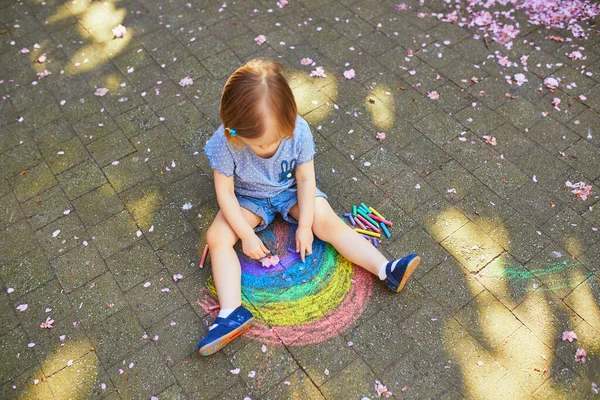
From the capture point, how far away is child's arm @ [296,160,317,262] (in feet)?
9.71

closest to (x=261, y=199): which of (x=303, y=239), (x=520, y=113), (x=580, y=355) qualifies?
(x=303, y=239)

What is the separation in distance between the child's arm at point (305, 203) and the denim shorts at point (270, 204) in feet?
0.33

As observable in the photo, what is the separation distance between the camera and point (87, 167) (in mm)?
3643

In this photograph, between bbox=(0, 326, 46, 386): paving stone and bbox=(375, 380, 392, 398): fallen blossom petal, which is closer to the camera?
bbox=(375, 380, 392, 398): fallen blossom petal

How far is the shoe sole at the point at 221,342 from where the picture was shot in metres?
2.63

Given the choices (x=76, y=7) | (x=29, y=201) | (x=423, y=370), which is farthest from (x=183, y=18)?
(x=423, y=370)

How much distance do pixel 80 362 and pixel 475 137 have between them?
10.0 ft

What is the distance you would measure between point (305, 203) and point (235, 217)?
42 cm

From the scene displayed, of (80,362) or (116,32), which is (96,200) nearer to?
(80,362)

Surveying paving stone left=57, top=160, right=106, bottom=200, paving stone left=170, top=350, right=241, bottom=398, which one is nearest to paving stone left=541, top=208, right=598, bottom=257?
paving stone left=170, top=350, right=241, bottom=398

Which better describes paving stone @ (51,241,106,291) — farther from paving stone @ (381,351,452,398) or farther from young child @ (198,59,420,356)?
paving stone @ (381,351,452,398)

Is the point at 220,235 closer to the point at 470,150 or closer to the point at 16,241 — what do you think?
the point at 16,241

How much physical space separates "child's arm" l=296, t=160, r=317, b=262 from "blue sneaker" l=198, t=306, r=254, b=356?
54 cm

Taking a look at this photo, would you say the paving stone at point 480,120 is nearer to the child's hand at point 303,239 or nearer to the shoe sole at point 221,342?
the child's hand at point 303,239
